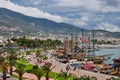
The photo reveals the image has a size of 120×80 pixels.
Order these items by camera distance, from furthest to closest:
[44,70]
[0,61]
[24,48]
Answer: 1. [24,48]
2. [0,61]
3. [44,70]

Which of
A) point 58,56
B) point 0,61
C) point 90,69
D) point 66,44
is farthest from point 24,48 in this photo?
point 0,61

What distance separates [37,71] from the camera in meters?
70.2

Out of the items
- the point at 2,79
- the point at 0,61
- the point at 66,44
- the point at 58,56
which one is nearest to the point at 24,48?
the point at 66,44

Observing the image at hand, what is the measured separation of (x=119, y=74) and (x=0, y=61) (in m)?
27.3

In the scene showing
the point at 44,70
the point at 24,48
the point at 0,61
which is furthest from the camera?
the point at 24,48

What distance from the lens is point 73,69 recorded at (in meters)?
101

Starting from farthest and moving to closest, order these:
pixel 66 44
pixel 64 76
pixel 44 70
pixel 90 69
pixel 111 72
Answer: pixel 66 44 → pixel 90 69 → pixel 111 72 → pixel 44 70 → pixel 64 76

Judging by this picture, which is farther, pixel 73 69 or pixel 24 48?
pixel 24 48

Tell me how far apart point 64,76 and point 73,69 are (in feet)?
114

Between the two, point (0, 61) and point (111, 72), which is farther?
point (111, 72)

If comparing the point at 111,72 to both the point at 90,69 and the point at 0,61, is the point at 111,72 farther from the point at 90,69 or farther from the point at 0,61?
the point at 0,61

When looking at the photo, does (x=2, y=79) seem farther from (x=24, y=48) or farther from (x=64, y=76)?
(x=24, y=48)

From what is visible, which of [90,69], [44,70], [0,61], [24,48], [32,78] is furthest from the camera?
[24,48]

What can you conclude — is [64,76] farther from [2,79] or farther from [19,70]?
[2,79]
